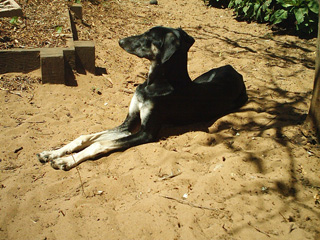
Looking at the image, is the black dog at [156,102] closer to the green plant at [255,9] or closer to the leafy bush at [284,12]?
the leafy bush at [284,12]

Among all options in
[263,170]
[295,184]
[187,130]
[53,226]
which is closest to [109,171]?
[53,226]

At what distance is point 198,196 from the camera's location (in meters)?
3.01

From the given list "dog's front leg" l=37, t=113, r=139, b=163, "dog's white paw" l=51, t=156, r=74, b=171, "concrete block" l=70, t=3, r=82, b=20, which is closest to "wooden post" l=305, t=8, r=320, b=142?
"dog's front leg" l=37, t=113, r=139, b=163

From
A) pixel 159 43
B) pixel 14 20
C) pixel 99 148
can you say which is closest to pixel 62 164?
pixel 99 148

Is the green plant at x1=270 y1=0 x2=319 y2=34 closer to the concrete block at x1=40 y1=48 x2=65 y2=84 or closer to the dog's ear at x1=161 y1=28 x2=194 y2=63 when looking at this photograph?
the dog's ear at x1=161 y1=28 x2=194 y2=63

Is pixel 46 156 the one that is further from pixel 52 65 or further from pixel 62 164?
pixel 52 65

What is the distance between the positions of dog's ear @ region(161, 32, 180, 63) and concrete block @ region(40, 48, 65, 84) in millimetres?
1977

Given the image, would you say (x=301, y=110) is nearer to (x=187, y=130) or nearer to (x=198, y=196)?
(x=187, y=130)

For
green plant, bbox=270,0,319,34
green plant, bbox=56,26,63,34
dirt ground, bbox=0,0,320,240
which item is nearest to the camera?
dirt ground, bbox=0,0,320,240

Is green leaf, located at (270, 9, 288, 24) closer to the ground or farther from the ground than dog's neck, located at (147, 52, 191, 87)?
farther from the ground

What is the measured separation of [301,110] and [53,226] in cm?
355

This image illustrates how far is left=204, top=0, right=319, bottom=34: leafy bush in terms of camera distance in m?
6.90

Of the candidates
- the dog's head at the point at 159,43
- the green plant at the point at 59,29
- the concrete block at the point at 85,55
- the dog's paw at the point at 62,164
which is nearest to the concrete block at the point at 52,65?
the concrete block at the point at 85,55

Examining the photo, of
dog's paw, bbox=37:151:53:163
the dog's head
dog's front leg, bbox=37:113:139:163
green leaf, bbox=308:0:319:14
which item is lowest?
dog's paw, bbox=37:151:53:163
